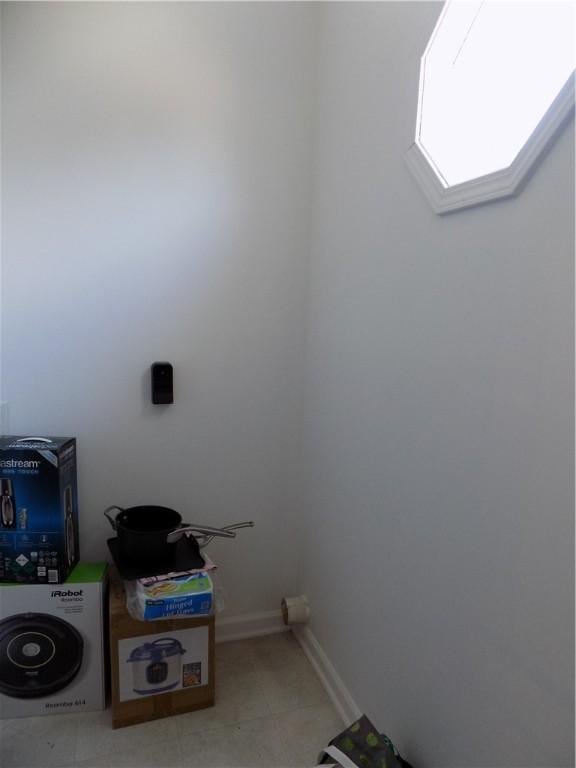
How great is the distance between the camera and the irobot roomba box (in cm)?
156

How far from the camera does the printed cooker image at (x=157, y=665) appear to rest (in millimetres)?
1580

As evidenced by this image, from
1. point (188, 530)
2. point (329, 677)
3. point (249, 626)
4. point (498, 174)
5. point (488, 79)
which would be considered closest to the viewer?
point (498, 174)

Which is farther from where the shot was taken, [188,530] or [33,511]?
[188,530]

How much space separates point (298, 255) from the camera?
6.27 feet

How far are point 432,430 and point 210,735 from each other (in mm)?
1188

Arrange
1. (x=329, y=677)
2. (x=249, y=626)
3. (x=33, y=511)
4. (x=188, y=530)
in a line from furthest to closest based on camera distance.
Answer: (x=249, y=626), (x=329, y=677), (x=188, y=530), (x=33, y=511)

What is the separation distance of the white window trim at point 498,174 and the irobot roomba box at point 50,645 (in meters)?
1.48

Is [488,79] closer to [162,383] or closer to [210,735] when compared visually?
[162,383]

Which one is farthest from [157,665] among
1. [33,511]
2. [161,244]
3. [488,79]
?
[488,79]

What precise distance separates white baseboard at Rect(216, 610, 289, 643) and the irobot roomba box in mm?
515

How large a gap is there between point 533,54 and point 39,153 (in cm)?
137

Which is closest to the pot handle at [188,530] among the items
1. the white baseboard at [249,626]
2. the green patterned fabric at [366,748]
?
the white baseboard at [249,626]

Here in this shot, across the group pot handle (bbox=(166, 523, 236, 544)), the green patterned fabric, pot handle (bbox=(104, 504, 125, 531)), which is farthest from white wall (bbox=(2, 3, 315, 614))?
the green patterned fabric

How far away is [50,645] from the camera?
5.21ft
